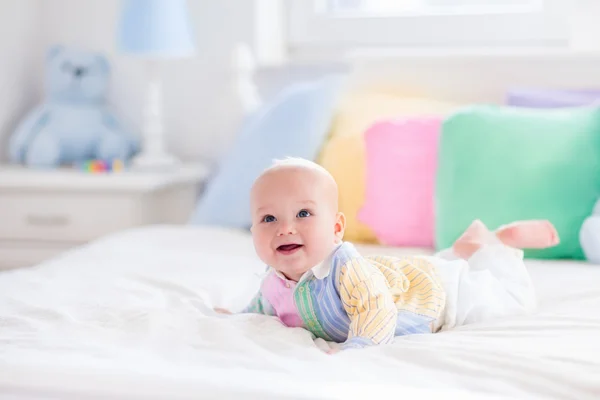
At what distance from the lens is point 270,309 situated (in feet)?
4.42

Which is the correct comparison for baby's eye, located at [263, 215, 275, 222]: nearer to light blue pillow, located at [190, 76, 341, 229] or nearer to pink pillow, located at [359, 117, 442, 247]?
pink pillow, located at [359, 117, 442, 247]

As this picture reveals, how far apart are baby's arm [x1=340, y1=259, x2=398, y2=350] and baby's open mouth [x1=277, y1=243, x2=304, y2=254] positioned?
71 millimetres

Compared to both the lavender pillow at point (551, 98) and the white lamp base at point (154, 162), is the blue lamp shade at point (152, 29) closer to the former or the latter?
the white lamp base at point (154, 162)

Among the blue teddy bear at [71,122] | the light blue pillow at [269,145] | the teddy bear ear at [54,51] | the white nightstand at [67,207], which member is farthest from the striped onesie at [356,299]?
the teddy bear ear at [54,51]

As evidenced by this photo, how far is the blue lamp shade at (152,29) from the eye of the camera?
2570 mm

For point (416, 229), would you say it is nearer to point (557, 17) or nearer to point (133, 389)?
point (557, 17)

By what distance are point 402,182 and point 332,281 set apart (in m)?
0.88

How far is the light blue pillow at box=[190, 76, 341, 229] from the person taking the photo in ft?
7.34

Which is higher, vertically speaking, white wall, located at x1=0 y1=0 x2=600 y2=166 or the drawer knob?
white wall, located at x1=0 y1=0 x2=600 y2=166

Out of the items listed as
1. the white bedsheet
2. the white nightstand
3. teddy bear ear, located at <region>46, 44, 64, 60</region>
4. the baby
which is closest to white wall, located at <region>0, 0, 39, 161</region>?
teddy bear ear, located at <region>46, 44, 64, 60</region>

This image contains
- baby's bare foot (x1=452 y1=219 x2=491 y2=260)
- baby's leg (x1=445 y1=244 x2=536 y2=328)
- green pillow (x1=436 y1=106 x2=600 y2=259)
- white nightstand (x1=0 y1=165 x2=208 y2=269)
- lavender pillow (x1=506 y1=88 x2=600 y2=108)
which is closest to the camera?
baby's leg (x1=445 y1=244 x2=536 y2=328)

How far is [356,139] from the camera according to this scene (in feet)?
7.28

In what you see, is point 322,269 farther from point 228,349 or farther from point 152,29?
point 152,29

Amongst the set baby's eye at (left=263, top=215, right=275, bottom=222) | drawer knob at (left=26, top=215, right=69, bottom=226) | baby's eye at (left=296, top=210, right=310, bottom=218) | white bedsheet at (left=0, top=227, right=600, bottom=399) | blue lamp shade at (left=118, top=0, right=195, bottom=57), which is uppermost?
blue lamp shade at (left=118, top=0, right=195, bottom=57)
